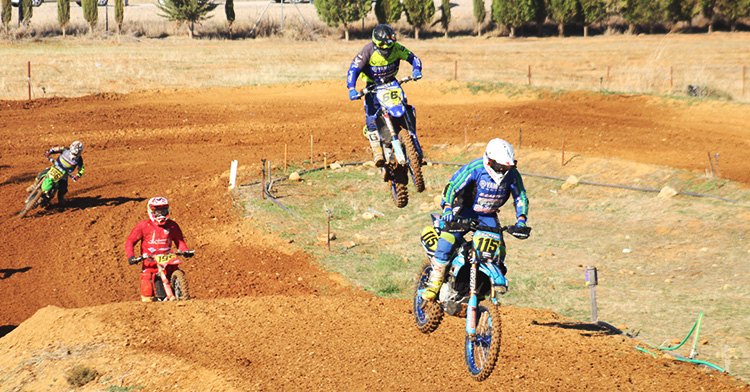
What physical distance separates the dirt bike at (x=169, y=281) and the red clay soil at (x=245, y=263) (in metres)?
0.63

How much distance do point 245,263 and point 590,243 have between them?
876 cm

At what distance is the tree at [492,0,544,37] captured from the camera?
7288 centimetres

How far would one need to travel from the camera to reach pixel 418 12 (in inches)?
2899

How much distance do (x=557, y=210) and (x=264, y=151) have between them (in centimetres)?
1278

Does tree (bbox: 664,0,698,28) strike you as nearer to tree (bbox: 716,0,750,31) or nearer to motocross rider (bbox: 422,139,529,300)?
tree (bbox: 716,0,750,31)

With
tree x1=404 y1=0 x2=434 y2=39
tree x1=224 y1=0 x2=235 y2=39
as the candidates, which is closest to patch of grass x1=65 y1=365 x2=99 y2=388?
tree x1=224 y1=0 x2=235 y2=39

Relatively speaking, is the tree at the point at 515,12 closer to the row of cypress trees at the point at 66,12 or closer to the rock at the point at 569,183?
the row of cypress trees at the point at 66,12

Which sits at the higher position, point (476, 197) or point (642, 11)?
point (642, 11)

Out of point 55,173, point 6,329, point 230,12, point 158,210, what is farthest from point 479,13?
point 158,210

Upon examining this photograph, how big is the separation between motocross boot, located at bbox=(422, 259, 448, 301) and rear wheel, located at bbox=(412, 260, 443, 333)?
0.91ft

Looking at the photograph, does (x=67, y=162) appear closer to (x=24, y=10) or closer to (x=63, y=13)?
(x=63, y=13)

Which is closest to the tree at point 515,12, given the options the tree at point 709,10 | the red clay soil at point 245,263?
the tree at point 709,10

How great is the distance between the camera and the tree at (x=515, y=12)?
72875 millimetres

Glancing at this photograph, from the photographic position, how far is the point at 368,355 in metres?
9.98
